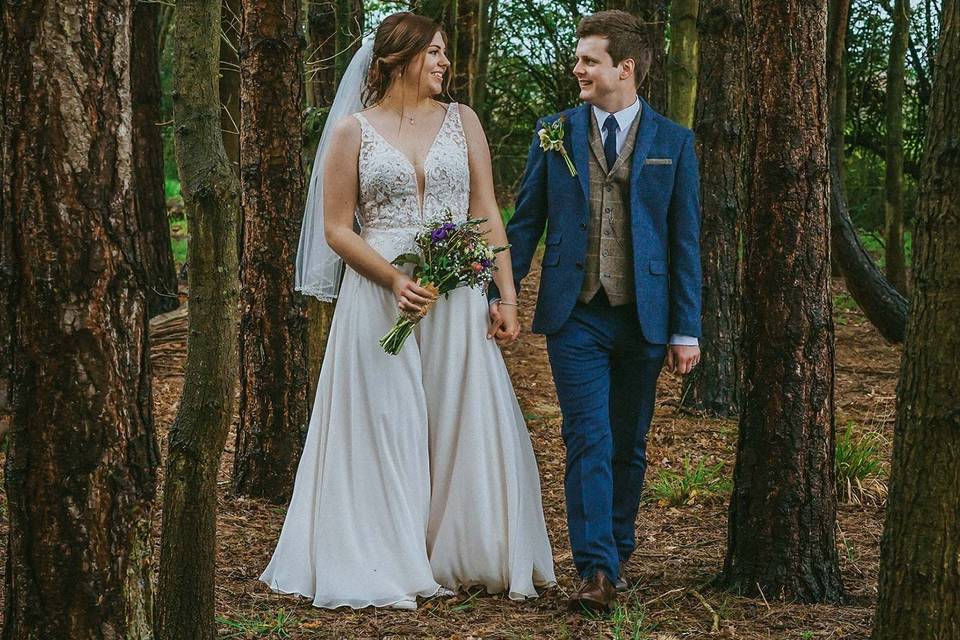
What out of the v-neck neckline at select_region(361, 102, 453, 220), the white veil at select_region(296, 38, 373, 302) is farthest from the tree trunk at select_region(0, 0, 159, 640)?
the white veil at select_region(296, 38, 373, 302)

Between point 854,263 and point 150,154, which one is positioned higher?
Result: point 150,154

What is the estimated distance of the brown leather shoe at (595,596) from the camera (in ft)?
14.5

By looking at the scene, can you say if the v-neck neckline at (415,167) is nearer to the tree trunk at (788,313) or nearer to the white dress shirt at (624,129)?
the white dress shirt at (624,129)

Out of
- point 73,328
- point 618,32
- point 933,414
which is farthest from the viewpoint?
point 618,32

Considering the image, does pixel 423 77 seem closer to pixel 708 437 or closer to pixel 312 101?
pixel 312 101

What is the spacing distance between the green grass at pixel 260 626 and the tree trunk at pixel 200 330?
539 mm

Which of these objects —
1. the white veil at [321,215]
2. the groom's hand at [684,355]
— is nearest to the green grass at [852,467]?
the groom's hand at [684,355]

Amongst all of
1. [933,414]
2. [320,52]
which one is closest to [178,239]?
[320,52]

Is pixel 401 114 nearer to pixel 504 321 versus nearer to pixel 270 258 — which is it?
pixel 504 321

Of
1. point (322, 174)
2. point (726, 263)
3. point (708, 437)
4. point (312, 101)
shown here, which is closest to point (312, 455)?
point (322, 174)

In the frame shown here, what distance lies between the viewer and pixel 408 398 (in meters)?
4.88

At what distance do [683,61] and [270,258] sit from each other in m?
3.97

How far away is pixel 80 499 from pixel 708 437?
5920 mm

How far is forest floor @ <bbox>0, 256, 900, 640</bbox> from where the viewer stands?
14.1 feet
